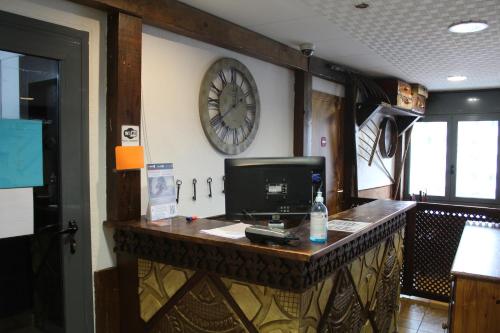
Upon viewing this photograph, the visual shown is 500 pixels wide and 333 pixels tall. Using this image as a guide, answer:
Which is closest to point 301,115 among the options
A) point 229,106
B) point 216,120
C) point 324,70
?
point 324,70

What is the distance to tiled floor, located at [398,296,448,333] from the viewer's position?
354 centimetres

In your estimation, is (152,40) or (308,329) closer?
(308,329)

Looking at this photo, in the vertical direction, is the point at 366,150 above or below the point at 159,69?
below

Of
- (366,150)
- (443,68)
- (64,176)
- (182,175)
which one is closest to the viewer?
(64,176)

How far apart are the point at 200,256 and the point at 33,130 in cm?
106

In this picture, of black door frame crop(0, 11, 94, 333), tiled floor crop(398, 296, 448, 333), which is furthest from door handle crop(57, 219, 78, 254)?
tiled floor crop(398, 296, 448, 333)

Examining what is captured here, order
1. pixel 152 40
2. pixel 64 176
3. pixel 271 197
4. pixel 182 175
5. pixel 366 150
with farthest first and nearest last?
pixel 366 150
pixel 182 175
pixel 152 40
pixel 271 197
pixel 64 176

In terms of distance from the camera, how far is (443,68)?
15.5 ft

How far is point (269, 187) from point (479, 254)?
1.35 m

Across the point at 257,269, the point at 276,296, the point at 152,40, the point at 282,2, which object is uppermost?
the point at 282,2

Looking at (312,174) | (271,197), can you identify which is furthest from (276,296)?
(312,174)

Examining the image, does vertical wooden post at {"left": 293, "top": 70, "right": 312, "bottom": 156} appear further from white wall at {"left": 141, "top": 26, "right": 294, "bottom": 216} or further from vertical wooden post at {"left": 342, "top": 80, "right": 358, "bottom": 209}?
vertical wooden post at {"left": 342, "top": 80, "right": 358, "bottom": 209}

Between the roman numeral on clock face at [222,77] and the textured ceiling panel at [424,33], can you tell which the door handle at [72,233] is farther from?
the textured ceiling panel at [424,33]

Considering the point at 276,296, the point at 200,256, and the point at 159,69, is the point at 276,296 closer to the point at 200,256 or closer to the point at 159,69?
the point at 200,256
